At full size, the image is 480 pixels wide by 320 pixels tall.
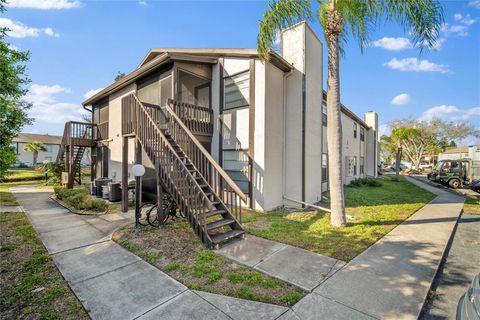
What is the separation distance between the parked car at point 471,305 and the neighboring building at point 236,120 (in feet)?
15.5

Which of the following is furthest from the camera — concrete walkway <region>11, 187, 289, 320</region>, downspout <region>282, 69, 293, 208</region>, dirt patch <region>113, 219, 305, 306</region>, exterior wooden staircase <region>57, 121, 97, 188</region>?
exterior wooden staircase <region>57, 121, 97, 188</region>

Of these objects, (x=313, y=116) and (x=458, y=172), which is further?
(x=458, y=172)

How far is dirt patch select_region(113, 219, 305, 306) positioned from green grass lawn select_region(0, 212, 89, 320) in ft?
4.47

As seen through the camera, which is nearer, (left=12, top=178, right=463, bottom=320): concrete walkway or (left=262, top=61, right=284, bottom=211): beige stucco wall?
(left=12, top=178, right=463, bottom=320): concrete walkway

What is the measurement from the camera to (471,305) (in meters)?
2.15

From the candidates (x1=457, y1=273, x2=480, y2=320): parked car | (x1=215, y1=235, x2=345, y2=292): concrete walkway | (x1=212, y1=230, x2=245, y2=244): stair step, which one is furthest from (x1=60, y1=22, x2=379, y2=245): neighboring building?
(x1=457, y1=273, x2=480, y2=320): parked car

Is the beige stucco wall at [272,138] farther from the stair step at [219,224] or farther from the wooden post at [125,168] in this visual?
the wooden post at [125,168]

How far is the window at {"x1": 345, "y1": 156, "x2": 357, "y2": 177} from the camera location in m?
17.3

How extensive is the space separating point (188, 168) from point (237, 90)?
13.4 feet

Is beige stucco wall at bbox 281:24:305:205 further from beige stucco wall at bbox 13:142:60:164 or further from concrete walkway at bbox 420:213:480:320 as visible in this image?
beige stucco wall at bbox 13:142:60:164

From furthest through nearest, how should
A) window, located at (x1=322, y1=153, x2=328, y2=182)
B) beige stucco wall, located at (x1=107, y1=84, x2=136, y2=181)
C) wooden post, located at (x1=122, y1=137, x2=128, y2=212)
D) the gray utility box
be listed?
1. beige stucco wall, located at (x1=107, y1=84, x2=136, y2=181)
2. window, located at (x1=322, y1=153, x2=328, y2=182)
3. the gray utility box
4. wooden post, located at (x1=122, y1=137, x2=128, y2=212)

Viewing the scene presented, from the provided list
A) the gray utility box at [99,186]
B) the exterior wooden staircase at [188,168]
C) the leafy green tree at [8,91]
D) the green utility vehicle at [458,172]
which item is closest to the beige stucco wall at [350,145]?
Result: the green utility vehicle at [458,172]

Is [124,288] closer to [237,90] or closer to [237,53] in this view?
[237,90]

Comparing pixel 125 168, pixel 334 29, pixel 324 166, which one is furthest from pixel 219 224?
pixel 324 166
